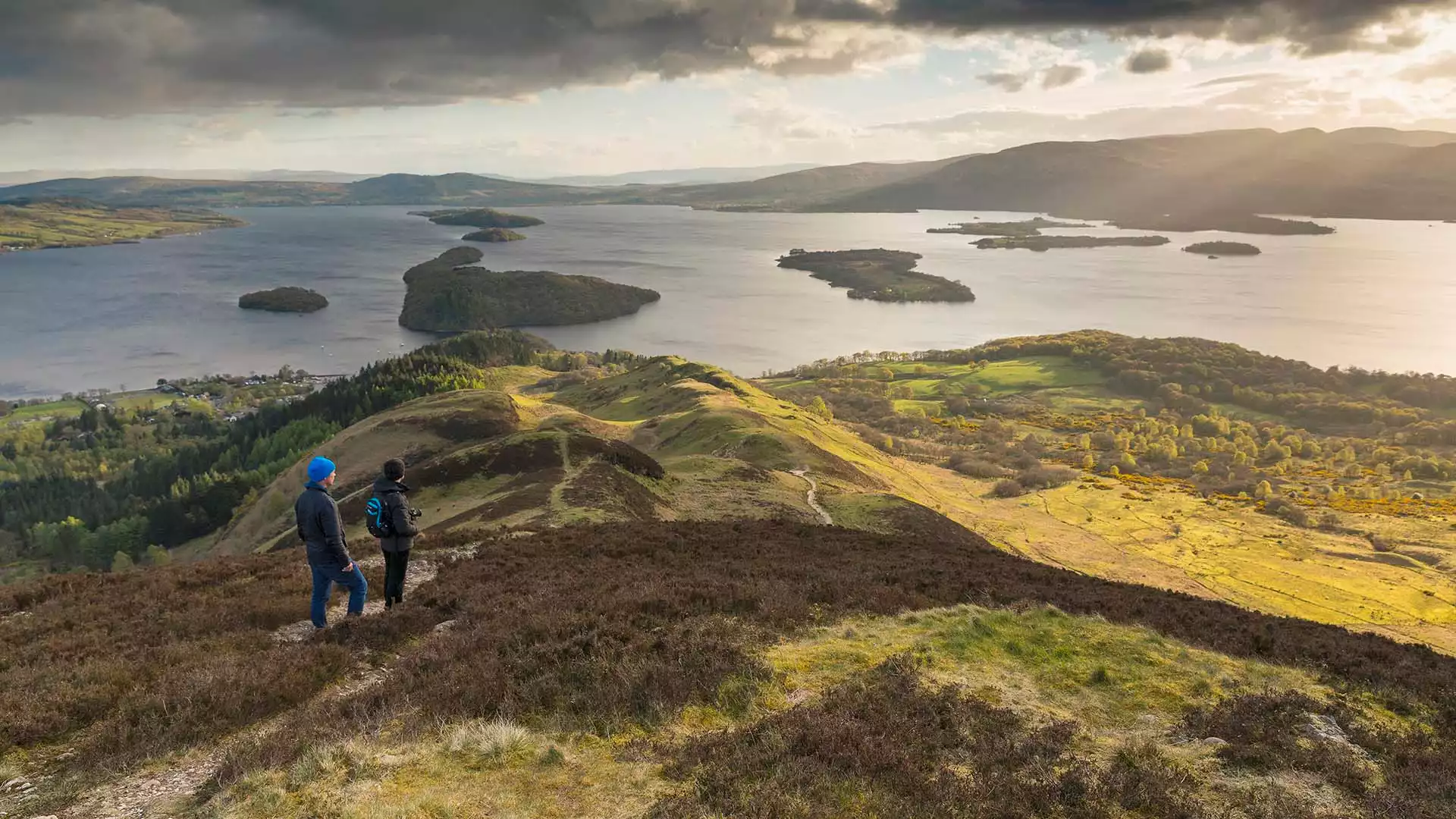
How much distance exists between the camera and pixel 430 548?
28.1 metres

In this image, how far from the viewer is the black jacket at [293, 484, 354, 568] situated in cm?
1584

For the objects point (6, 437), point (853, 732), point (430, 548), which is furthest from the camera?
point (6, 437)

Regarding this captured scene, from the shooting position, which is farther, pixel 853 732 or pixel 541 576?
pixel 541 576

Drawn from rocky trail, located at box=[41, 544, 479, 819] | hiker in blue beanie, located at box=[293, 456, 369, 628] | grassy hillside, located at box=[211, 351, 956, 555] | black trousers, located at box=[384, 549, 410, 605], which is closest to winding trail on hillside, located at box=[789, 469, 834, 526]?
grassy hillside, located at box=[211, 351, 956, 555]

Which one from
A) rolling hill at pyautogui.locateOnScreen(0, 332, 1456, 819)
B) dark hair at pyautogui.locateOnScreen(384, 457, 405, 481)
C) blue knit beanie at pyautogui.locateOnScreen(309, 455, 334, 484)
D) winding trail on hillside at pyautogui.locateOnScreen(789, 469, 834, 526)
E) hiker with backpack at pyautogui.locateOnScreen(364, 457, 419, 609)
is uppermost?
blue knit beanie at pyautogui.locateOnScreen(309, 455, 334, 484)

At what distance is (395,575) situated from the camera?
1880cm

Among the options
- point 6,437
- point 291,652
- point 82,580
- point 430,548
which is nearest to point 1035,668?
point 291,652

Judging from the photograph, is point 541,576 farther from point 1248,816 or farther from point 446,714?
point 1248,816

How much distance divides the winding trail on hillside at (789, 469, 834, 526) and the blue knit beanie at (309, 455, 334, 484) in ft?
106

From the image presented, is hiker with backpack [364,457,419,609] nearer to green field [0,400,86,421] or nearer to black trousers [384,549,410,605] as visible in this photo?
black trousers [384,549,410,605]

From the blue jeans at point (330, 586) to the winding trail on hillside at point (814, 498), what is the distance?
30.2 meters

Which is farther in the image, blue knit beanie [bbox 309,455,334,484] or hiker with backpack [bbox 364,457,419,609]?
hiker with backpack [bbox 364,457,419,609]

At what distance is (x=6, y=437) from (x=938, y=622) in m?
240

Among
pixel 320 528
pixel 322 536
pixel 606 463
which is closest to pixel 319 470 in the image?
pixel 320 528
